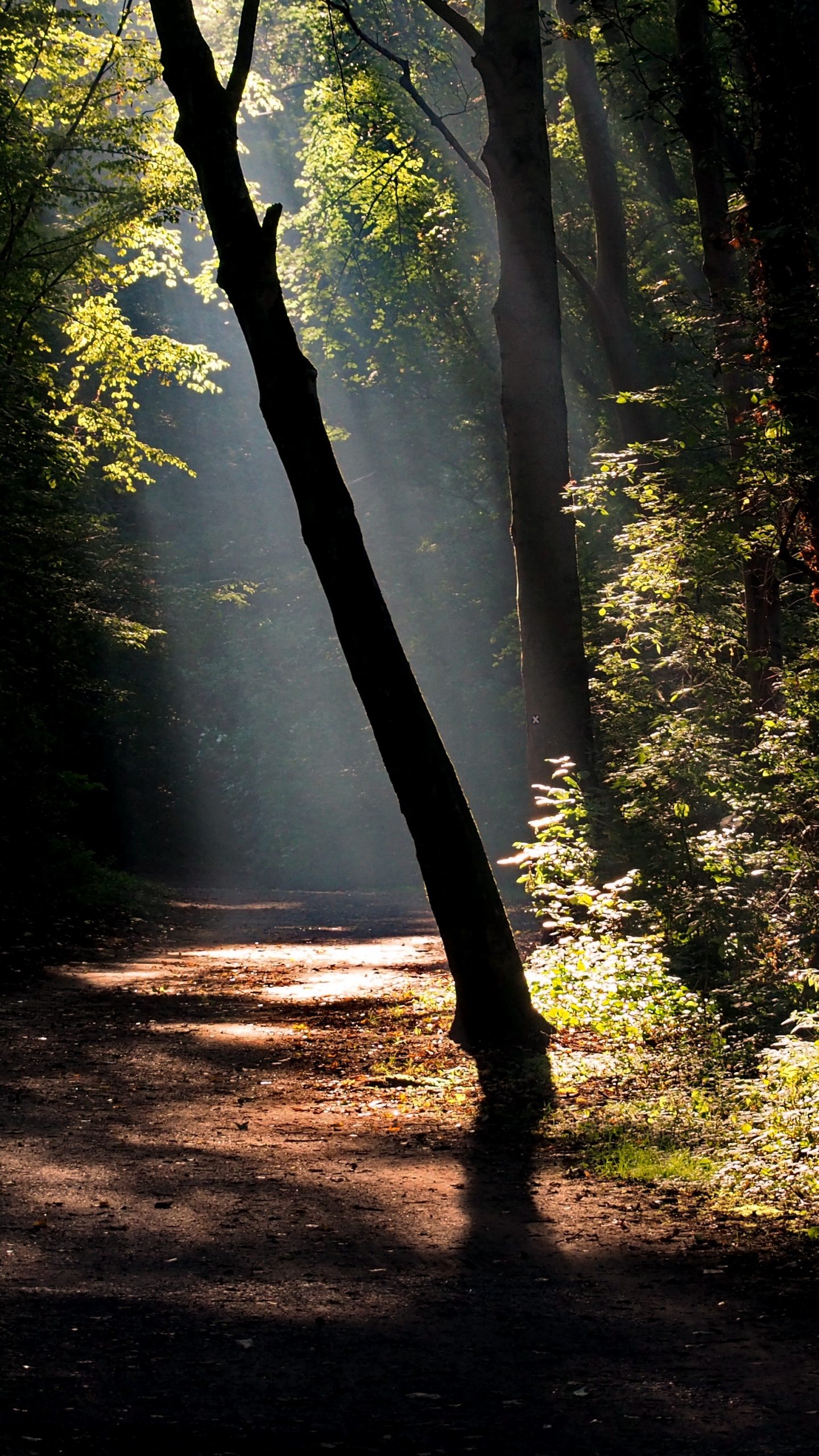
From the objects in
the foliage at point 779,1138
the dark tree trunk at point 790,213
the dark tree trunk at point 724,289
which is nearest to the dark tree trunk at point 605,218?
the dark tree trunk at point 724,289

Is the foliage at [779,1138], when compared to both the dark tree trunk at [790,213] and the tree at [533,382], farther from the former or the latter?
the tree at [533,382]

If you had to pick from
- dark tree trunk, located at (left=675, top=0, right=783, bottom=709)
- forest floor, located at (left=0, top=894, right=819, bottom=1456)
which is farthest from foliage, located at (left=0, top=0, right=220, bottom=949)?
forest floor, located at (left=0, top=894, right=819, bottom=1456)

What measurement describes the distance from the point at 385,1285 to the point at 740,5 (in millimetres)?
7795

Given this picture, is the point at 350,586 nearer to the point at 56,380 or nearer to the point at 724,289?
the point at 724,289

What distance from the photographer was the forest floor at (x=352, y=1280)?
11.4 ft

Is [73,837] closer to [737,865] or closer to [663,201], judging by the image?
[663,201]

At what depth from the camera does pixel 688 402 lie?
10.4m

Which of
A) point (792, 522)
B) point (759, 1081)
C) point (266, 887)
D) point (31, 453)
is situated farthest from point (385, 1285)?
point (266, 887)

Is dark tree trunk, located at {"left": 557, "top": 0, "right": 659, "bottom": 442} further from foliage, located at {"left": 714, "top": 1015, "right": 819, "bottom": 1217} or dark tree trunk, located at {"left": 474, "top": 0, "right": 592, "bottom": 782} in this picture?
foliage, located at {"left": 714, "top": 1015, "right": 819, "bottom": 1217}

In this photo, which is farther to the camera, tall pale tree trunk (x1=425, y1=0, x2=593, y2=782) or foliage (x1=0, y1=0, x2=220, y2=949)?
foliage (x1=0, y1=0, x2=220, y2=949)

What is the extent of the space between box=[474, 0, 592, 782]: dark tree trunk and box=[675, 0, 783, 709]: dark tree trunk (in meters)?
1.32

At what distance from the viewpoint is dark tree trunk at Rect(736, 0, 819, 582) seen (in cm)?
754

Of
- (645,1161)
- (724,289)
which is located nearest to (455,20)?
(724,289)

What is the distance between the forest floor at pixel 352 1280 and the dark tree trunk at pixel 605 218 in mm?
12368
